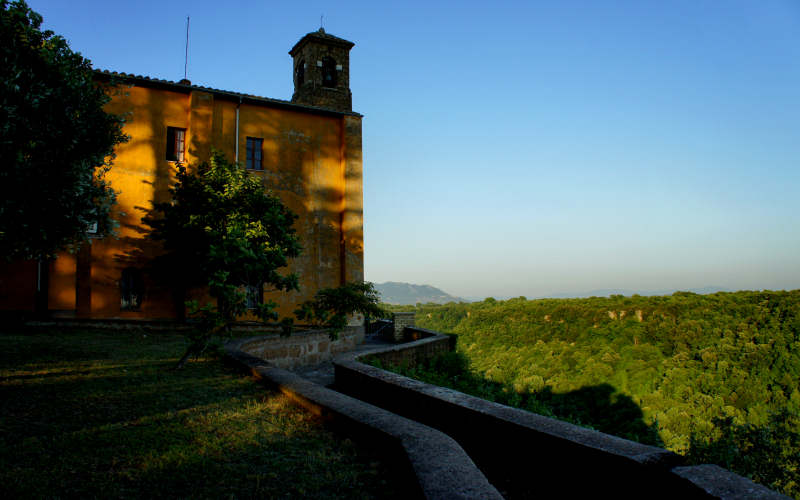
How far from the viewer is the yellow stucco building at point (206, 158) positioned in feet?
51.3

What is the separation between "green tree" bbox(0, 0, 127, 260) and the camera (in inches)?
294

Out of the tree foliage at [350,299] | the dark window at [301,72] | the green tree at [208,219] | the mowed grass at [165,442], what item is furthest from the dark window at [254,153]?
the mowed grass at [165,442]

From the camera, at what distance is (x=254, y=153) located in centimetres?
1825

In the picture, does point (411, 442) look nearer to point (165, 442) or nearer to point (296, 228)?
point (165, 442)

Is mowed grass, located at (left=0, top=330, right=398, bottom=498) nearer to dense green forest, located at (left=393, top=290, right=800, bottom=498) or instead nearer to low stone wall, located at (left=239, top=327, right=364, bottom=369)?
low stone wall, located at (left=239, top=327, right=364, bottom=369)

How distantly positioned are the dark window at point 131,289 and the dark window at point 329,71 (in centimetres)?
1167

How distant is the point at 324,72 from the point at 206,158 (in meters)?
7.54

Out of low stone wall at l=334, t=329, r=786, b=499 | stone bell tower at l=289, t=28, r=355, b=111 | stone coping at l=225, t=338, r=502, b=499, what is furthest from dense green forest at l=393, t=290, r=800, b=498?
stone bell tower at l=289, t=28, r=355, b=111

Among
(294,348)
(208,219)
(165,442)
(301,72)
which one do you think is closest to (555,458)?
(165,442)

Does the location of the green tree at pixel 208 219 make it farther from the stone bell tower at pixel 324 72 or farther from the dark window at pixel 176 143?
the stone bell tower at pixel 324 72

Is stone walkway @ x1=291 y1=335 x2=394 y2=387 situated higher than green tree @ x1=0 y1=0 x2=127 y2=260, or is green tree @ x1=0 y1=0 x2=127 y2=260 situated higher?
green tree @ x1=0 y1=0 x2=127 y2=260

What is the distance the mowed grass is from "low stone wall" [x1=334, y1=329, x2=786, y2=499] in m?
1.18

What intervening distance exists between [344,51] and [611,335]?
19213 mm

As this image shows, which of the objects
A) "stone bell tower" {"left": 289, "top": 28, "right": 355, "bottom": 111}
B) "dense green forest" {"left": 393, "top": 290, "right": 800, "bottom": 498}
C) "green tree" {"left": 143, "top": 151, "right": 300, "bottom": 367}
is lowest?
"dense green forest" {"left": 393, "top": 290, "right": 800, "bottom": 498}
